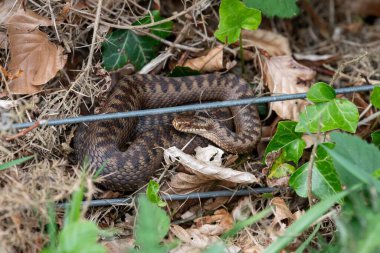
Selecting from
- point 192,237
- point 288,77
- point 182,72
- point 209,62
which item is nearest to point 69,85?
point 182,72

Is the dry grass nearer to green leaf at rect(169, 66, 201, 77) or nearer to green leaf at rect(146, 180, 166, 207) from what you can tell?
green leaf at rect(169, 66, 201, 77)

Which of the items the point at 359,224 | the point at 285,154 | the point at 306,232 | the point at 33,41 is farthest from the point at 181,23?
the point at 359,224

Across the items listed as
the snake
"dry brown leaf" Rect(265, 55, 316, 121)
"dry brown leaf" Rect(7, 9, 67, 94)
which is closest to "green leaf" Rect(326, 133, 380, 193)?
the snake

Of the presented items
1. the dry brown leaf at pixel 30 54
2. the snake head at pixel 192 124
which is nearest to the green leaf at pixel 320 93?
Result: the snake head at pixel 192 124

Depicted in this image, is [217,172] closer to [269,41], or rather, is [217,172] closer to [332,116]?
[332,116]

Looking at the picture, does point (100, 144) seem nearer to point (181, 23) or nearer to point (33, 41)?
point (33, 41)

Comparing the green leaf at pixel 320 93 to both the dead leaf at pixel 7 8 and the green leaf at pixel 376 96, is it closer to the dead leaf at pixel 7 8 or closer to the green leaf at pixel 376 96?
the green leaf at pixel 376 96
